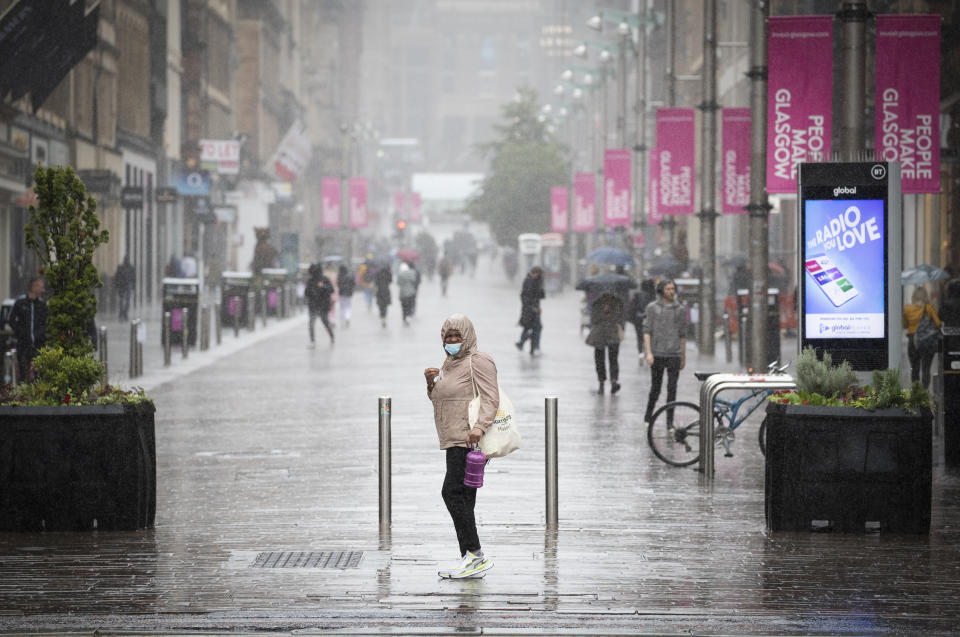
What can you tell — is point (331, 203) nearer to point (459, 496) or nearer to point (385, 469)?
point (385, 469)

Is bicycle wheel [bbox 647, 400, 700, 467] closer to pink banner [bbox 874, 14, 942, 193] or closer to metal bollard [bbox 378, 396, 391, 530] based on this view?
metal bollard [bbox 378, 396, 391, 530]

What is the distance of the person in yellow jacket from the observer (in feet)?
71.6

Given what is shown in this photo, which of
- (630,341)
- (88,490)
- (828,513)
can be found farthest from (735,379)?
(630,341)

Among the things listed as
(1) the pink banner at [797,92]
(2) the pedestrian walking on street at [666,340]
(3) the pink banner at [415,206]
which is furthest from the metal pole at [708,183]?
(3) the pink banner at [415,206]

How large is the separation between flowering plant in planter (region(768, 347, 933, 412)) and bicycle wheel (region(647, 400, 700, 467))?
3539 millimetres

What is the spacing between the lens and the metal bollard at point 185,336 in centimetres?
2919

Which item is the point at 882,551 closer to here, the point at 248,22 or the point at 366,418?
the point at 366,418

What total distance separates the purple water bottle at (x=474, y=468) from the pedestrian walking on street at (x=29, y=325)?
11.4m

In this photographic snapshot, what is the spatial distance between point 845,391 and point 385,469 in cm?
321

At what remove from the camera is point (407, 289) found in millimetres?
42625

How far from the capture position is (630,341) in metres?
37.6

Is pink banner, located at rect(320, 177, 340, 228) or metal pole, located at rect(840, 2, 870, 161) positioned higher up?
pink banner, located at rect(320, 177, 340, 228)

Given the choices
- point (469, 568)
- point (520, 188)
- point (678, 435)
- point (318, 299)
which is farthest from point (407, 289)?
point (520, 188)

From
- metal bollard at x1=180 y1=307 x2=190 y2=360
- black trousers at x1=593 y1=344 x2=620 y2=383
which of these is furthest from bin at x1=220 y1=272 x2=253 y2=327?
black trousers at x1=593 y1=344 x2=620 y2=383
